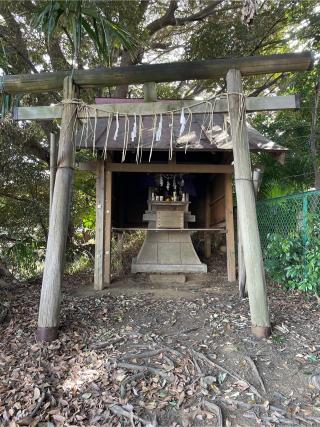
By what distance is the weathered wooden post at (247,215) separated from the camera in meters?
3.12

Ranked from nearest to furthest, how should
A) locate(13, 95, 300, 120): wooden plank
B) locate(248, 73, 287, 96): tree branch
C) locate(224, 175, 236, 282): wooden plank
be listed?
1. locate(13, 95, 300, 120): wooden plank
2. locate(224, 175, 236, 282): wooden plank
3. locate(248, 73, 287, 96): tree branch

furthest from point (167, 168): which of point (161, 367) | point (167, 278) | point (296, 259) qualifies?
point (161, 367)

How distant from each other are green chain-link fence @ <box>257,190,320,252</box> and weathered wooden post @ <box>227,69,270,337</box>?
5.36 feet

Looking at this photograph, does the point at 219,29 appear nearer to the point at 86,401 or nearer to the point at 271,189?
the point at 271,189

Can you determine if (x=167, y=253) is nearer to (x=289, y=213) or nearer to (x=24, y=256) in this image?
(x=289, y=213)

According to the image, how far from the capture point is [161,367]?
8.97 feet

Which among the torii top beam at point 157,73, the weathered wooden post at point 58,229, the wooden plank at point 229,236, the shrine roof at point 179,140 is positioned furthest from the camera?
the wooden plank at point 229,236

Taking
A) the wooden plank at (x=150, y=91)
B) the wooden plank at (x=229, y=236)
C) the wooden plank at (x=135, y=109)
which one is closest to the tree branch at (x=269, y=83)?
the wooden plank at (x=229, y=236)

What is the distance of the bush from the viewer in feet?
14.0

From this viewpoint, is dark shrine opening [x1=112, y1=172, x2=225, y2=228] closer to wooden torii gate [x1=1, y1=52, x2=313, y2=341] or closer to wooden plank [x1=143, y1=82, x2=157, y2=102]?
wooden plank [x1=143, y1=82, x2=157, y2=102]

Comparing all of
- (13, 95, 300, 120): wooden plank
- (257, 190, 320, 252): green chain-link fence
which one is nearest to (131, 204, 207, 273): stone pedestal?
(257, 190, 320, 252): green chain-link fence

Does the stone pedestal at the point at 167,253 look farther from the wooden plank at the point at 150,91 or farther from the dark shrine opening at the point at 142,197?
the wooden plank at the point at 150,91

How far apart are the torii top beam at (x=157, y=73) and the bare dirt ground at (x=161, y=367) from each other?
260 cm

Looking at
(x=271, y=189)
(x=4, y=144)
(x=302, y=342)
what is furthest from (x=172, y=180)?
(x=302, y=342)
